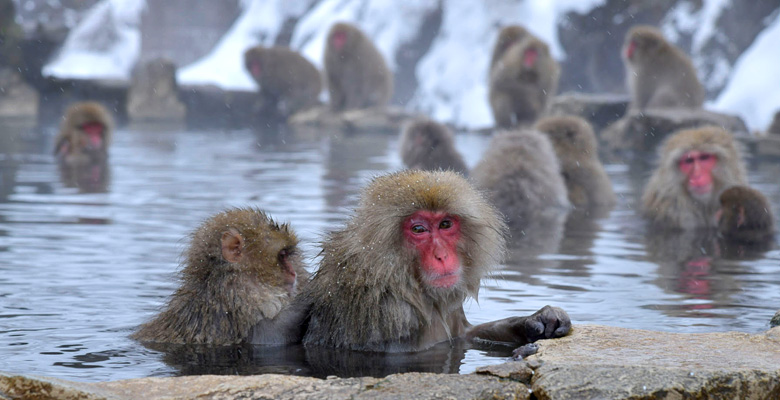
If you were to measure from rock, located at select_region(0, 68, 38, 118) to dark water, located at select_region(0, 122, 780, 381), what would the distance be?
9.50 metres

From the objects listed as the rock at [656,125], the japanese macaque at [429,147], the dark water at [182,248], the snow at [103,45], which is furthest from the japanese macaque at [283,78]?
the japanese macaque at [429,147]

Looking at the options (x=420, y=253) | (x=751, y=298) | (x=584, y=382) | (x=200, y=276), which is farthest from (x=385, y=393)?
(x=751, y=298)

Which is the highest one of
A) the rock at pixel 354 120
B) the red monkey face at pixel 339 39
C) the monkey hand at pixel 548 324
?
the red monkey face at pixel 339 39

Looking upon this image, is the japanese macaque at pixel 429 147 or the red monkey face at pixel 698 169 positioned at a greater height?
the japanese macaque at pixel 429 147

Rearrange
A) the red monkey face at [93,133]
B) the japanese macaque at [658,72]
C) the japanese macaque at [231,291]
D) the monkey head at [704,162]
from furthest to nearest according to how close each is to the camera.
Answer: the japanese macaque at [658,72]
the red monkey face at [93,133]
the monkey head at [704,162]
the japanese macaque at [231,291]

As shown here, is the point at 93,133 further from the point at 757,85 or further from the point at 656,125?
the point at 757,85

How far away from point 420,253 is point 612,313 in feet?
4.47

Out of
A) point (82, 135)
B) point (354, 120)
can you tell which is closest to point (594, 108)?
point (354, 120)

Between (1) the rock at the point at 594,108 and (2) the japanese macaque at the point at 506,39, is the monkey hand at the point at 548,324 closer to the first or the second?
(2) the japanese macaque at the point at 506,39

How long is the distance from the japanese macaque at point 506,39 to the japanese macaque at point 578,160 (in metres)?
6.77

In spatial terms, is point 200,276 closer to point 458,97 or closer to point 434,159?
point 434,159

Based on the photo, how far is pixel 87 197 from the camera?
8930 mm

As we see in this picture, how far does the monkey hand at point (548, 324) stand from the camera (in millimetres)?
3638

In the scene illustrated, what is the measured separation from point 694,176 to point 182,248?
3.45 metres
